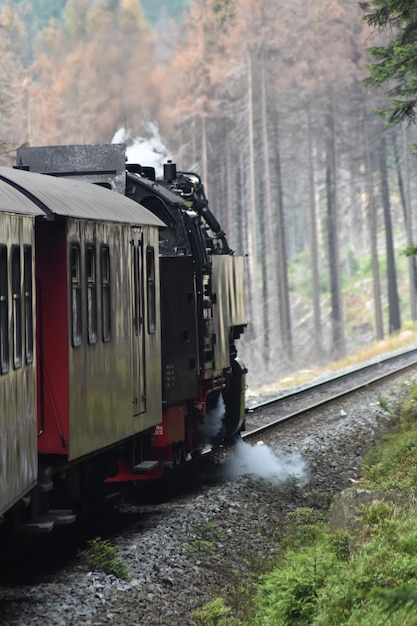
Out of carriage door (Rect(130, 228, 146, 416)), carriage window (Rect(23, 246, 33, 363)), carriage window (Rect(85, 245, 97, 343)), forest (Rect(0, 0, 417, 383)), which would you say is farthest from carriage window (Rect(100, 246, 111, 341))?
forest (Rect(0, 0, 417, 383))

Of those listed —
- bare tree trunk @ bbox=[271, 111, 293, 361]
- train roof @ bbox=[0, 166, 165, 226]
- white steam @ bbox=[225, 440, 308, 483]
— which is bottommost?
white steam @ bbox=[225, 440, 308, 483]

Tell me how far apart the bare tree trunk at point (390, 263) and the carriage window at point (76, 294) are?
40846mm

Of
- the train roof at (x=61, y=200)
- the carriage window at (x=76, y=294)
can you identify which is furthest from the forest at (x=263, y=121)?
the carriage window at (x=76, y=294)

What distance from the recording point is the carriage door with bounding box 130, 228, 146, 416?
10992mm

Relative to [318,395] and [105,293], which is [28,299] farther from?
[318,395]

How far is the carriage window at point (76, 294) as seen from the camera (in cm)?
894

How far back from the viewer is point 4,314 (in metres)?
7.27

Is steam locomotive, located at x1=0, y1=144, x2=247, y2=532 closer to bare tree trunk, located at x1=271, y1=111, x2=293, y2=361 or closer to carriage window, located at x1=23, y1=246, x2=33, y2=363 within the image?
carriage window, located at x1=23, y1=246, x2=33, y2=363

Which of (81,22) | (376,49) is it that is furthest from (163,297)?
(81,22)

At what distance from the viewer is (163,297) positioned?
12719mm

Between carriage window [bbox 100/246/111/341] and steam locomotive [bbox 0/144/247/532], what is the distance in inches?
0.7

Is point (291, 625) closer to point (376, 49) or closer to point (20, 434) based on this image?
point (20, 434)

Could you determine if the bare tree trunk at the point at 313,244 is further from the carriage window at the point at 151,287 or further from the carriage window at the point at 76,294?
the carriage window at the point at 76,294

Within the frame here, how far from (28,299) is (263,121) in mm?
42403
